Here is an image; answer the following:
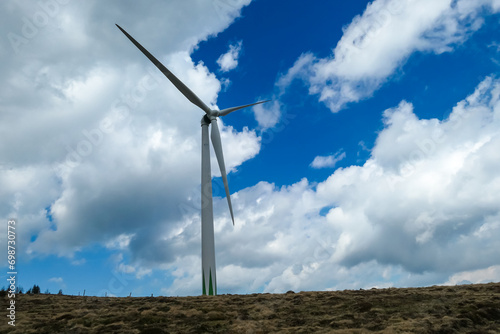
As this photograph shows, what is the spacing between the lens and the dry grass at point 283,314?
26.5 metres

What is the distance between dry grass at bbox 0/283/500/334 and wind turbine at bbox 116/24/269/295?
7801 mm

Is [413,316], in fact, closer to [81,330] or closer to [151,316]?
[151,316]

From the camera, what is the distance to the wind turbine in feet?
153

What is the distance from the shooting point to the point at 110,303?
37.7 m

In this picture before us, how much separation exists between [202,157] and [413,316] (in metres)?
34.4

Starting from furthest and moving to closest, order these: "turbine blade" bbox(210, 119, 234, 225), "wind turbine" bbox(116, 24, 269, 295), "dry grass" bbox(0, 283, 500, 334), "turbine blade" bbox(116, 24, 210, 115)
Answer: "turbine blade" bbox(116, 24, 210, 115)
"turbine blade" bbox(210, 119, 234, 225)
"wind turbine" bbox(116, 24, 269, 295)
"dry grass" bbox(0, 283, 500, 334)

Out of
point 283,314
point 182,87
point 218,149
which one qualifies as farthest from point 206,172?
point 283,314

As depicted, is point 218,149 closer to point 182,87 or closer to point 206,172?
point 206,172

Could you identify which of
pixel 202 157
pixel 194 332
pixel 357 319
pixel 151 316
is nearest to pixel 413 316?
pixel 357 319

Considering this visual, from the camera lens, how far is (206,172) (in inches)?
2068

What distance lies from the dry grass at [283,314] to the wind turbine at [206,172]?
7801mm

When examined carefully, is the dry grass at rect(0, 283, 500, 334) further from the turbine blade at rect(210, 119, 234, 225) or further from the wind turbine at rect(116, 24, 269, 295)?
the turbine blade at rect(210, 119, 234, 225)

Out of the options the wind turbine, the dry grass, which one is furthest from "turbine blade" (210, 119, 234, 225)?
the dry grass

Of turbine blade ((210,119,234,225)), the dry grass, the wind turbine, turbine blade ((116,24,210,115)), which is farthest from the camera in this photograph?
turbine blade ((116,24,210,115))
